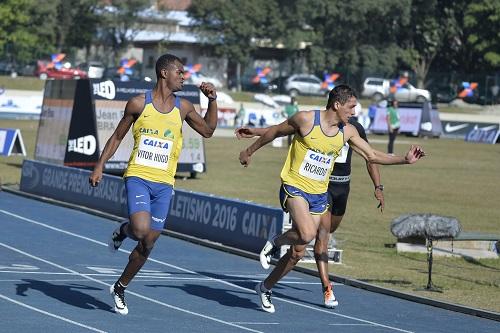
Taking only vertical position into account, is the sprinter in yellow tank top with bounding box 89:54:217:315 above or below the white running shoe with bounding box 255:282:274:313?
above

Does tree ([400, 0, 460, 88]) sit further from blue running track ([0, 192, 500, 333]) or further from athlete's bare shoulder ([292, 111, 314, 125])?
athlete's bare shoulder ([292, 111, 314, 125])

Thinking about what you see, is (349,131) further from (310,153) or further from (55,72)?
(55,72)

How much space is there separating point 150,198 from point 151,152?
41 cm

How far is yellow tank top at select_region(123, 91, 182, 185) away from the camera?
36.0ft

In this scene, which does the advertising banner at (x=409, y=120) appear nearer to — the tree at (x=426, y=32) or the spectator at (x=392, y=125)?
the spectator at (x=392, y=125)

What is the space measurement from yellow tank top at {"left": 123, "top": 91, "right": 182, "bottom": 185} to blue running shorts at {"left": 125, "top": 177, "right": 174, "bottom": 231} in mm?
54

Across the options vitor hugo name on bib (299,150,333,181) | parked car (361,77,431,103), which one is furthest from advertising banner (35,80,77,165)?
parked car (361,77,431,103)

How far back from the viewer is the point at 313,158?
11.6 m

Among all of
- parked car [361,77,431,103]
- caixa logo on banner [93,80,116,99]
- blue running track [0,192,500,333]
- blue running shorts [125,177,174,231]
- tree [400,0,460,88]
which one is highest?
tree [400,0,460,88]

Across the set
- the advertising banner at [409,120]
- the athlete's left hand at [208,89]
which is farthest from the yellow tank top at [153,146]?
the advertising banner at [409,120]

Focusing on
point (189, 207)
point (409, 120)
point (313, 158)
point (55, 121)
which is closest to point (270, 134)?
point (313, 158)

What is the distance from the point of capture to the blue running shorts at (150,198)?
35.7 ft

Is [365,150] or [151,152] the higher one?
[365,150]

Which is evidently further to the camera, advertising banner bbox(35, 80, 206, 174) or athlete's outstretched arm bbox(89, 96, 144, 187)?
advertising banner bbox(35, 80, 206, 174)
